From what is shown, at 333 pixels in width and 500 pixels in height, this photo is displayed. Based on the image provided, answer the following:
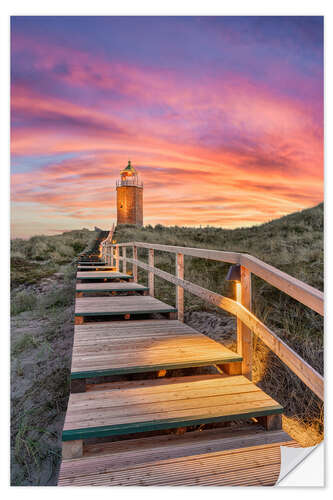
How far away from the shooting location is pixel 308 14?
352cm

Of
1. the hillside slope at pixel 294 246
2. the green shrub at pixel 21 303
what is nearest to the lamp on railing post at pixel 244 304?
the hillside slope at pixel 294 246

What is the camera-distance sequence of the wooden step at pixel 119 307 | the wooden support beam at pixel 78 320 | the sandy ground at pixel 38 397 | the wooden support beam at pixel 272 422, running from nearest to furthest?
the wooden support beam at pixel 272 422 < the sandy ground at pixel 38 397 < the wooden support beam at pixel 78 320 < the wooden step at pixel 119 307

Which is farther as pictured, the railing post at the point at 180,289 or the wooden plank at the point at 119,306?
the wooden plank at the point at 119,306

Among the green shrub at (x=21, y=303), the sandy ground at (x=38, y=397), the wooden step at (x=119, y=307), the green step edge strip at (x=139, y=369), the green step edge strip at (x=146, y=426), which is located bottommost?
the sandy ground at (x=38, y=397)

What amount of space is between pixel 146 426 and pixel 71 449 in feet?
1.30

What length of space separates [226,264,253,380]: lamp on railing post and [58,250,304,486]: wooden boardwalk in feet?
0.17

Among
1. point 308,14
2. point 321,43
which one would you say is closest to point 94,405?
point 308,14

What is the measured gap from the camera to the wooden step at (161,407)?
1.78 m

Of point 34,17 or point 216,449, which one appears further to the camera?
point 34,17

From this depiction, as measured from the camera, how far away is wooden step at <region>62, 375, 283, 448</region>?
178 cm

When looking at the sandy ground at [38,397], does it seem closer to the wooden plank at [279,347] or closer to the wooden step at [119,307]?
the wooden step at [119,307]

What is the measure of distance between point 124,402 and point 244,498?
82cm

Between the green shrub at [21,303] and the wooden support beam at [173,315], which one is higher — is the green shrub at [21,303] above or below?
below

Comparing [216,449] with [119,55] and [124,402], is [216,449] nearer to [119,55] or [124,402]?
[124,402]
